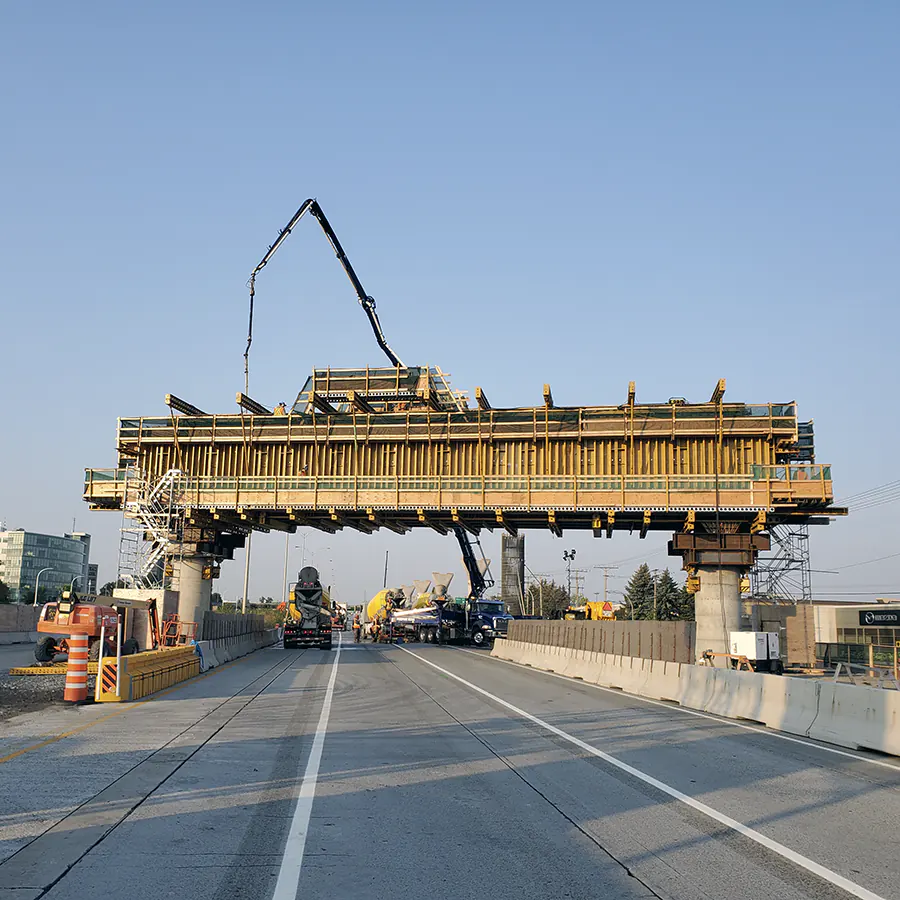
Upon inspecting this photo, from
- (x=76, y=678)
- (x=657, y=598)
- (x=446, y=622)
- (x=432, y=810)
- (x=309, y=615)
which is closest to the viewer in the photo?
(x=432, y=810)

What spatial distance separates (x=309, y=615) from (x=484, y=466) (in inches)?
543

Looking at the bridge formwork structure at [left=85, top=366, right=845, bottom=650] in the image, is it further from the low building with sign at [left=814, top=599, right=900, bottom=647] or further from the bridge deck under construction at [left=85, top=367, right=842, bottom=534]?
the low building with sign at [left=814, top=599, right=900, bottom=647]

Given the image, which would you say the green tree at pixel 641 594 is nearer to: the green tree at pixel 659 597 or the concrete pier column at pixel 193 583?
the green tree at pixel 659 597

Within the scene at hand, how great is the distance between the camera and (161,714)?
1792 centimetres

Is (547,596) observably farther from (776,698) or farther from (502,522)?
(776,698)

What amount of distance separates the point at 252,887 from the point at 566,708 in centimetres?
1466

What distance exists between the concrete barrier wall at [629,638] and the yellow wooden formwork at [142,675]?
16293 mm

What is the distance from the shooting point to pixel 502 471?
43.9 metres

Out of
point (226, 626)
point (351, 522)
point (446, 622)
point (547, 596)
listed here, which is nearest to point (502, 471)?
point (351, 522)

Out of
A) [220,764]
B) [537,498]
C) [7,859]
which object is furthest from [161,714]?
[537,498]

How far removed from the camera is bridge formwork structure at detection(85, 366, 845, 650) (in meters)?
40.9

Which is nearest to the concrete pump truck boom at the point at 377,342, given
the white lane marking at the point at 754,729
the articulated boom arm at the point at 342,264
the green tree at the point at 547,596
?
the articulated boom arm at the point at 342,264

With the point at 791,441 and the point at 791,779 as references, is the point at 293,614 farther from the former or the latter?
the point at 791,779

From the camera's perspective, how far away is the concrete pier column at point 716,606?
40.3 m
